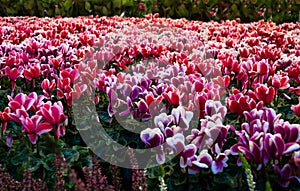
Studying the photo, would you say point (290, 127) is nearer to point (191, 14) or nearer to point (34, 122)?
point (34, 122)

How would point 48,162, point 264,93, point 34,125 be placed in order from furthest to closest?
point 264,93 → point 48,162 → point 34,125

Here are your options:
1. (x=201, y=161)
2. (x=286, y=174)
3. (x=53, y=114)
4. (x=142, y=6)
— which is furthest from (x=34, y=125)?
(x=142, y=6)

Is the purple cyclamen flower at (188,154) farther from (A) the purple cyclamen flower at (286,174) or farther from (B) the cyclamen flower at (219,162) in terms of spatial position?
(A) the purple cyclamen flower at (286,174)

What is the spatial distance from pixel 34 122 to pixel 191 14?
734cm

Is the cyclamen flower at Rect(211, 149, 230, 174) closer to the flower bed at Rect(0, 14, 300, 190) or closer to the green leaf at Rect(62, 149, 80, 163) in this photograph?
the flower bed at Rect(0, 14, 300, 190)

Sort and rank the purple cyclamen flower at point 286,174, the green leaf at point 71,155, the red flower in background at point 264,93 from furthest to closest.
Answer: the red flower in background at point 264,93
the green leaf at point 71,155
the purple cyclamen flower at point 286,174

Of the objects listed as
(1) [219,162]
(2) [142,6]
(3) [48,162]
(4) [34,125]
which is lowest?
(2) [142,6]

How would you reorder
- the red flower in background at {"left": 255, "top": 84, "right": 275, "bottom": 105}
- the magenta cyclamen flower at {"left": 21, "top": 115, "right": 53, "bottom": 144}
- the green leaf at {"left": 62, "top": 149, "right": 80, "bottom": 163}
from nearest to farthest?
1. the magenta cyclamen flower at {"left": 21, "top": 115, "right": 53, "bottom": 144}
2. the green leaf at {"left": 62, "top": 149, "right": 80, "bottom": 163}
3. the red flower in background at {"left": 255, "top": 84, "right": 275, "bottom": 105}

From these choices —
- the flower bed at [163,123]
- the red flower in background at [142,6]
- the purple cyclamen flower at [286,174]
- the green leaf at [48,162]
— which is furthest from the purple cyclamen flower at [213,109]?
the red flower in background at [142,6]

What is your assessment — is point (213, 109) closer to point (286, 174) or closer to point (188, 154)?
point (188, 154)

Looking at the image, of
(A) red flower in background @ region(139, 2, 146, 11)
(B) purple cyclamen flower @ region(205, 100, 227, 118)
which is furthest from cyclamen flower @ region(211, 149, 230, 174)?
(A) red flower in background @ region(139, 2, 146, 11)

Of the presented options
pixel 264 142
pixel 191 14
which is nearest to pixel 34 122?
pixel 264 142

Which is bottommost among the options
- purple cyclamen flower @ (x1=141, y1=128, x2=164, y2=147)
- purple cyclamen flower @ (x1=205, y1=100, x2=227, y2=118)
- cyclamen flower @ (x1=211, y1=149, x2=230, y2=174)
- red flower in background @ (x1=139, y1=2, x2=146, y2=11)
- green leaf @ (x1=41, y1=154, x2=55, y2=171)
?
red flower in background @ (x1=139, y1=2, x2=146, y2=11)

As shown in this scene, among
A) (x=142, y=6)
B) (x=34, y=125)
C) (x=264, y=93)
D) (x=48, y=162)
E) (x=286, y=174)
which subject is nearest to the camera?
(x=286, y=174)
